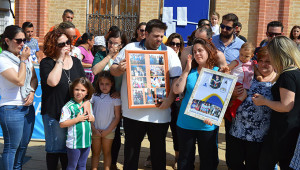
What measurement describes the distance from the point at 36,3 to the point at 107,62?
798 cm

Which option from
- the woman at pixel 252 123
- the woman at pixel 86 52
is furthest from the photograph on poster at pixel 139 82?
the woman at pixel 86 52

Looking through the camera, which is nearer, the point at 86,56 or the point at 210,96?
the point at 210,96

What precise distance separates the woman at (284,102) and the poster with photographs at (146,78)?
4.06 feet

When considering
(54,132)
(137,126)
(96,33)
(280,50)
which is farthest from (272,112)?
(96,33)

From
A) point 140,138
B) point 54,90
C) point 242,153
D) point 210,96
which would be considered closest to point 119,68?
point 54,90

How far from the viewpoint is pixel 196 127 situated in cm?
394

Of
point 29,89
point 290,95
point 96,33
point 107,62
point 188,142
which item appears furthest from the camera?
A: point 96,33

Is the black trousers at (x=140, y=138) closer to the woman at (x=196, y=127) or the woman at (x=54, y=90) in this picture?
the woman at (x=196, y=127)

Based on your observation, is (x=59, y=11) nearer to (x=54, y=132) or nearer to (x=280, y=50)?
(x=54, y=132)

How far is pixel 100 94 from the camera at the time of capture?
474 centimetres

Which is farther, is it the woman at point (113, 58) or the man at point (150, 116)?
the woman at point (113, 58)

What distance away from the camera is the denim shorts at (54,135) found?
4.13 metres

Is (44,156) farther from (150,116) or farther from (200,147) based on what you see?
(200,147)

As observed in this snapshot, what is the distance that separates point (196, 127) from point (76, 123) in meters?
1.47
